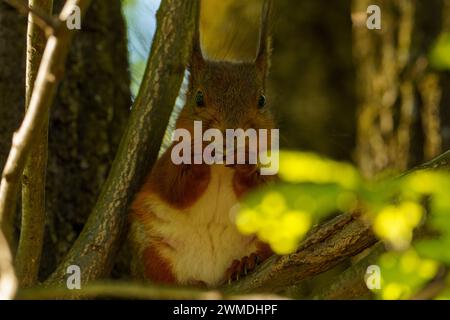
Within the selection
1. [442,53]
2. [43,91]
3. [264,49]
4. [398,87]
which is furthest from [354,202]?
[398,87]

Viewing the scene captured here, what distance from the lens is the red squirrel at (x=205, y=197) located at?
3.87m

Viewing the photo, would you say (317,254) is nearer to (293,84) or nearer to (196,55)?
(196,55)

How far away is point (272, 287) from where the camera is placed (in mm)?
3334

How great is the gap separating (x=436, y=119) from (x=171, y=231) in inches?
80.9

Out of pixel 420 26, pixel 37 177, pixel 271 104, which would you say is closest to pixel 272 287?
pixel 37 177

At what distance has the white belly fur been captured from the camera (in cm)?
396

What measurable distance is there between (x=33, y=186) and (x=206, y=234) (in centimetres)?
110

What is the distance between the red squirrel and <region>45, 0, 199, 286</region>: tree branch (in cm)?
17

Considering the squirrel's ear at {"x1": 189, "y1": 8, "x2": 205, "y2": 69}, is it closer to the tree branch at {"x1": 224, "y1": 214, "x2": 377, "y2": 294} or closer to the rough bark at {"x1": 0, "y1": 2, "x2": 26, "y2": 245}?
the rough bark at {"x1": 0, "y1": 2, "x2": 26, "y2": 245}

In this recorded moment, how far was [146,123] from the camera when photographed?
3.62m

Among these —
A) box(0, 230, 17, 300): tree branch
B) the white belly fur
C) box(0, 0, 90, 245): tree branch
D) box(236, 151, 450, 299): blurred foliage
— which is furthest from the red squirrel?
box(0, 230, 17, 300): tree branch

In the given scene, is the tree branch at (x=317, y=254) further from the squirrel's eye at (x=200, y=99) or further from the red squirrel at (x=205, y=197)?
the squirrel's eye at (x=200, y=99)

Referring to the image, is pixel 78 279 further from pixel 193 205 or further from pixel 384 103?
pixel 384 103

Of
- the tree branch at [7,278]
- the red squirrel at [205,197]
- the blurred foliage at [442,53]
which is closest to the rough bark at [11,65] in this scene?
the red squirrel at [205,197]
